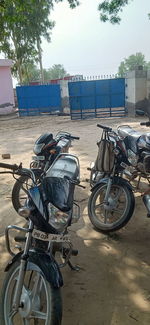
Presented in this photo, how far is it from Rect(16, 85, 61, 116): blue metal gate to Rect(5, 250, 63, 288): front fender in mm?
15322

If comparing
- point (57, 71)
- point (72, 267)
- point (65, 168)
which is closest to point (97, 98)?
point (65, 168)

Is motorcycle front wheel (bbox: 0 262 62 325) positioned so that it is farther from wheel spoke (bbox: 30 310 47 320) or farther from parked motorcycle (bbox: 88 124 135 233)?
parked motorcycle (bbox: 88 124 135 233)

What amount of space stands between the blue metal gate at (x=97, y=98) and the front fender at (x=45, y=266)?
1205cm

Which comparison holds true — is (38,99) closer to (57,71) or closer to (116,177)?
(116,177)

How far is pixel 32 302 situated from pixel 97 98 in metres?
12.7

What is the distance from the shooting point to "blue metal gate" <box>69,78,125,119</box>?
1342cm

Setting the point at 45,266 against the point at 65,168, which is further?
the point at 65,168

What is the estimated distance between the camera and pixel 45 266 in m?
1.81

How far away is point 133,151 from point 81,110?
34.5 ft

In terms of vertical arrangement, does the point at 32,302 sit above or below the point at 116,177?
below

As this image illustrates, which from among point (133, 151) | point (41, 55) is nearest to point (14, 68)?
point (41, 55)

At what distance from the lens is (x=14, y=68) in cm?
2731

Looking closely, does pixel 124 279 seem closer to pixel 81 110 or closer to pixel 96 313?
pixel 96 313

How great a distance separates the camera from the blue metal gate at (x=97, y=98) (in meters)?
13.4
